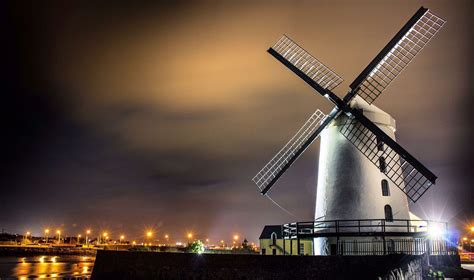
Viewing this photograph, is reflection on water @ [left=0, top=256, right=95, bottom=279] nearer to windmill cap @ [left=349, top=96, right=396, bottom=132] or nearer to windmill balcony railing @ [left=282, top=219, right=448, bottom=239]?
windmill balcony railing @ [left=282, top=219, right=448, bottom=239]

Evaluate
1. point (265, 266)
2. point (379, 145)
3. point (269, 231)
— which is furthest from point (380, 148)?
point (269, 231)

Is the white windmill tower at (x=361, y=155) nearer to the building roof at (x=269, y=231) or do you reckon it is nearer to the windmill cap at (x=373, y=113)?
the windmill cap at (x=373, y=113)

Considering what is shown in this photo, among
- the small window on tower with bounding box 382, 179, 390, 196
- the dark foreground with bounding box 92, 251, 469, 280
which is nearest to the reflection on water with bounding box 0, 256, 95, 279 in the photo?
the dark foreground with bounding box 92, 251, 469, 280

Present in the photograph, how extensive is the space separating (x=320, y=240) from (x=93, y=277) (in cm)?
1268

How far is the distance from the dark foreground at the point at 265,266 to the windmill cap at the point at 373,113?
8949mm

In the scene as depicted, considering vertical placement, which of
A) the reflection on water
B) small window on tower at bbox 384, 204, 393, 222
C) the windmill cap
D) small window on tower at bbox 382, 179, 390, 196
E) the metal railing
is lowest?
the reflection on water

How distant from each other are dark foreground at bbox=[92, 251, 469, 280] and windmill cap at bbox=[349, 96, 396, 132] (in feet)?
29.4

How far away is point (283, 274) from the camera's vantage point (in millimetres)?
17062

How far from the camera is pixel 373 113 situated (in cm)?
2428

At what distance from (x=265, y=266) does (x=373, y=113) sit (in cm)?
1224

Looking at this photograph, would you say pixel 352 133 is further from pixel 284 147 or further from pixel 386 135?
pixel 284 147

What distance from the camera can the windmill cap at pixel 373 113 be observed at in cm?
2414

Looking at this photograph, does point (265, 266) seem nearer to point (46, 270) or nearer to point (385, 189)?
point (385, 189)

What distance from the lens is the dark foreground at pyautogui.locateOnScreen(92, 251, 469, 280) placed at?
16672 mm
